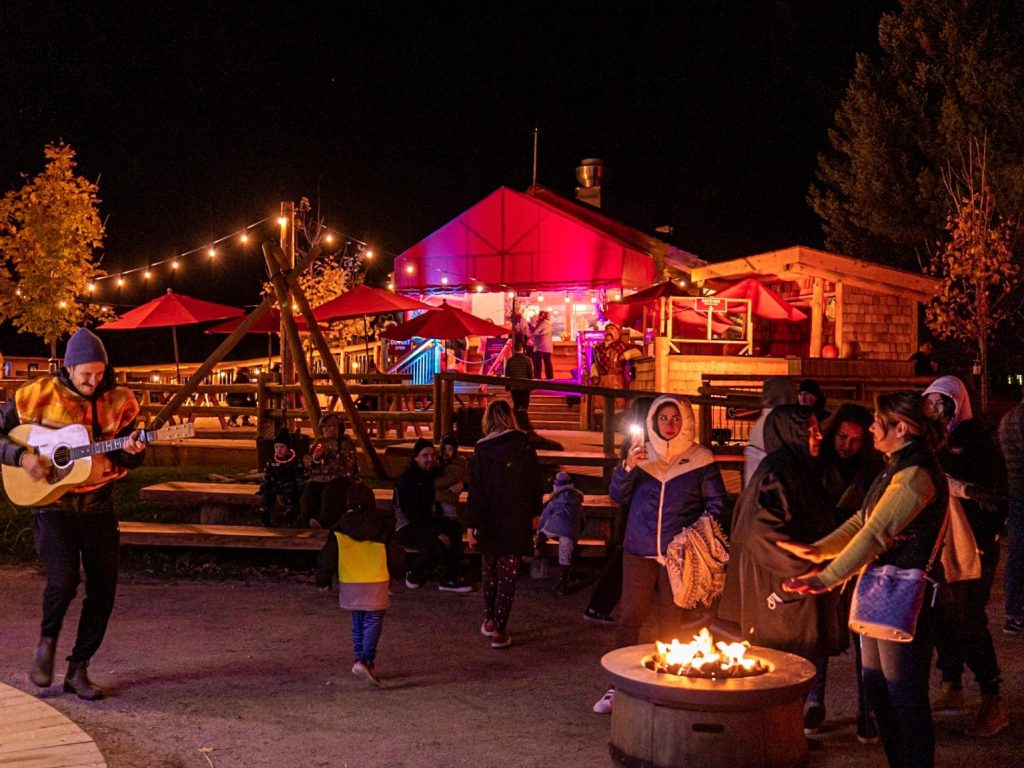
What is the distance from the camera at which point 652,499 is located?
21.8ft

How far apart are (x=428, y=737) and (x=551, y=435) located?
38.1 ft

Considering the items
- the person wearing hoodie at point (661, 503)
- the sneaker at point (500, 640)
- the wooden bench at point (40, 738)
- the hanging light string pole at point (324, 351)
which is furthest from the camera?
the hanging light string pole at point (324, 351)

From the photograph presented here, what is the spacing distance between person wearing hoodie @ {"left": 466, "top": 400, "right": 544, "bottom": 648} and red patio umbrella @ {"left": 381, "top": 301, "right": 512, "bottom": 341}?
12345 millimetres

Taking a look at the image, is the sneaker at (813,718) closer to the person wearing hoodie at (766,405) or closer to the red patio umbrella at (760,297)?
the person wearing hoodie at (766,405)

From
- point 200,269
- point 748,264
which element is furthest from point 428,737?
point 200,269

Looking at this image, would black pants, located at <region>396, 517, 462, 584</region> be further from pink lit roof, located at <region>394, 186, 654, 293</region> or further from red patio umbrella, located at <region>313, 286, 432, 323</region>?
pink lit roof, located at <region>394, 186, 654, 293</region>

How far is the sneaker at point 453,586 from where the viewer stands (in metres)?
10.3

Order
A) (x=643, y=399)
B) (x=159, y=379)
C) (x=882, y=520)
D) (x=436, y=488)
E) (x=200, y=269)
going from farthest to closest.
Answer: (x=200, y=269) < (x=159, y=379) < (x=436, y=488) < (x=643, y=399) < (x=882, y=520)

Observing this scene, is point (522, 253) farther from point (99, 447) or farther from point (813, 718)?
point (813, 718)

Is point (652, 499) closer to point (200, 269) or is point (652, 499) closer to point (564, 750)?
point (564, 750)

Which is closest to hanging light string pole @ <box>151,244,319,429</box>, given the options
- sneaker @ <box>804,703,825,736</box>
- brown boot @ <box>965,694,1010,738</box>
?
sneaker @ <box>804,703,825,736</box>

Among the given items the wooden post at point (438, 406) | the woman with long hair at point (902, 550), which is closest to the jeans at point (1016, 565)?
the woman with long hair at point (902, 550)

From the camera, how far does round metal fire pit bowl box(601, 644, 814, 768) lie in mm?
4586

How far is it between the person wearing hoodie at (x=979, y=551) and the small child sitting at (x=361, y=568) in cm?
325
